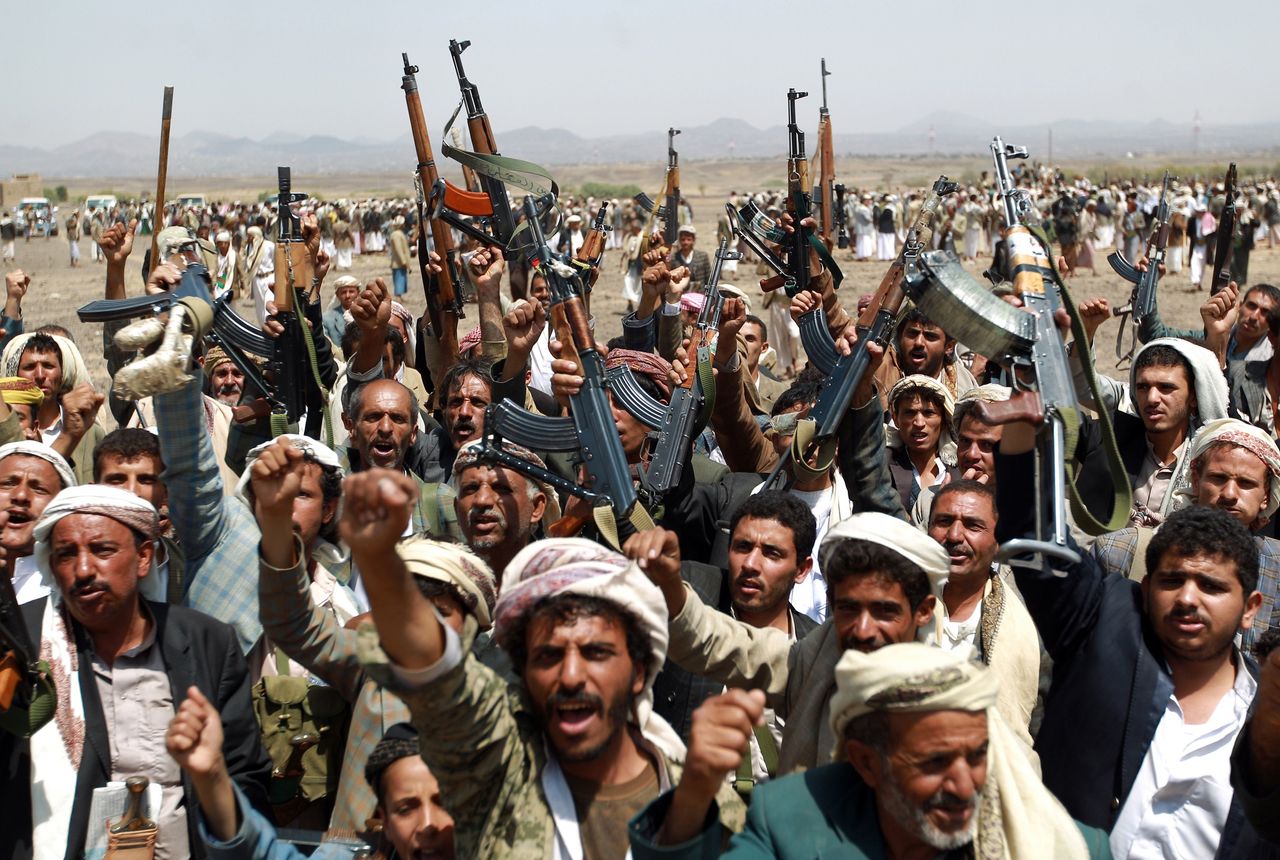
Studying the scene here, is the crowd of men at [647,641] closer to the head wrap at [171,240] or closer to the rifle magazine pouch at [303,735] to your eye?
the rifle magazine pouch at [303,735]

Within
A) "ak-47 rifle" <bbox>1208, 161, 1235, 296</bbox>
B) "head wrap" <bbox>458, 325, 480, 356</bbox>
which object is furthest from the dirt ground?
"head wrap" <bbox>458, 325, 480, 356</bbox>

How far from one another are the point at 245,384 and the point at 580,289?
155cm

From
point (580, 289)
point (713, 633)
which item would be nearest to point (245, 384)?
point (580, 289)

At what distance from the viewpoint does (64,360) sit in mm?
5723

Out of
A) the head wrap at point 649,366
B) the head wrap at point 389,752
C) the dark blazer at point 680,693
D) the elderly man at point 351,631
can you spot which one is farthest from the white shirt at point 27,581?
the head wrap at point 649,366

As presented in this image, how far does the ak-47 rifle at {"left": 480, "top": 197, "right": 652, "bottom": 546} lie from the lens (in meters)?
3.99

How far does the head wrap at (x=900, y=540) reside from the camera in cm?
295

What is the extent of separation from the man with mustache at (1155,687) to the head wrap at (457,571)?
4.19 ft

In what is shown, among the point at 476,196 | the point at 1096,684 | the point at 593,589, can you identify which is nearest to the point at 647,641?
the point at 593,589

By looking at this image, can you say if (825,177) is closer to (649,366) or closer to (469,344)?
(469,344)

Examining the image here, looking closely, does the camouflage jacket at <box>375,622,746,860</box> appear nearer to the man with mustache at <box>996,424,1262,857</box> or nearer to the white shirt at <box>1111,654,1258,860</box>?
the man with mustache at <box>996,424,1262,857</box>

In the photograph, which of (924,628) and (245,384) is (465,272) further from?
(924,628)

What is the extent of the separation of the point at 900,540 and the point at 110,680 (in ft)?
6.41

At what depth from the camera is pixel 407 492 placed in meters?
2.12
